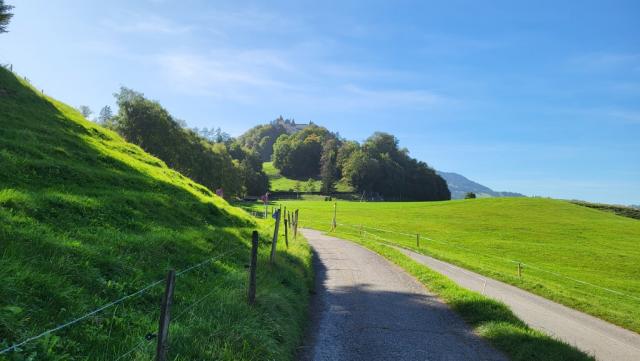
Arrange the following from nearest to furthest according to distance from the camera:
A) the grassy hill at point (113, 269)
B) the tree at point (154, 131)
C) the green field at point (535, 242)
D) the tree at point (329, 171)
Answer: the grassy hill at point (113, 269)
the green field at point (535, 242)
the tree at point (154, 131)
the tree at point (329, 171)

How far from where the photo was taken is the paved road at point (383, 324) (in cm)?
996

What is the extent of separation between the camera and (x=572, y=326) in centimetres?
1669

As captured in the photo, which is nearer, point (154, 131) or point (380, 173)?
point (154, 131)

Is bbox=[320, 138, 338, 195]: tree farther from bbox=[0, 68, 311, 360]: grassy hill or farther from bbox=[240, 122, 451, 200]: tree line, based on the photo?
bbox=[0, 68, 311, 360]: grassy hill

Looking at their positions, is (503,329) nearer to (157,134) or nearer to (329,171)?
(157,134)

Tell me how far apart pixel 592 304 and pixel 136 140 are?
61.3 meters

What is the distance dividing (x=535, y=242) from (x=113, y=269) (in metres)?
53.7

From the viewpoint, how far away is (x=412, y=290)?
17.3m

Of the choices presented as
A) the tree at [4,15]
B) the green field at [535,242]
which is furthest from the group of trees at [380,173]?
the tree at [4,15]

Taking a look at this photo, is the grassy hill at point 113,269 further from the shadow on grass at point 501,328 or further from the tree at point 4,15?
the tree at point 4,15

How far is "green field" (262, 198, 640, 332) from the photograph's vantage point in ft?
85.1

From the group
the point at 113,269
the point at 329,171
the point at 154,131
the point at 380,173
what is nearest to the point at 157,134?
the point at 154,131

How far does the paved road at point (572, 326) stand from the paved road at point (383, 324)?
13.9 ft

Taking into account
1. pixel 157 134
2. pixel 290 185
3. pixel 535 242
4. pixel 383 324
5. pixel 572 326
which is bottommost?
pixel 572 326
